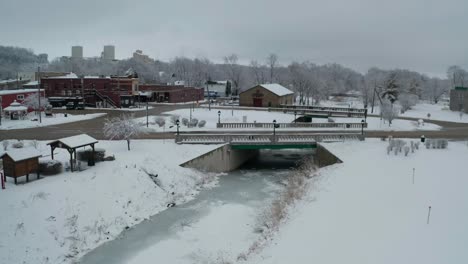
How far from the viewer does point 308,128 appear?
4556 cm

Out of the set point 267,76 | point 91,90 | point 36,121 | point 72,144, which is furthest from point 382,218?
point 267,76

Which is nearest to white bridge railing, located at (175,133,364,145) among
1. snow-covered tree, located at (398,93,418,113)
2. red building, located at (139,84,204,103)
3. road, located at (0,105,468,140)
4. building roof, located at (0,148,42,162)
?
road, located at (0,105,468,140)

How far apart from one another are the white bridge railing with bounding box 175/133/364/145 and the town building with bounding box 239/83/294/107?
34.4m

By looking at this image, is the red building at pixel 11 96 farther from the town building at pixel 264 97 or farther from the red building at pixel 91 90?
the town building at pixel 264 97

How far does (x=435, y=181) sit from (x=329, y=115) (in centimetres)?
3757

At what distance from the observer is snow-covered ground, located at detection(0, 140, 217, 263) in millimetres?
18953

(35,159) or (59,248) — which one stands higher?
(35,159)

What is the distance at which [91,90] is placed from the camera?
68000mm

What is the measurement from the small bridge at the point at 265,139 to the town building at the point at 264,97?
34456 millimetres

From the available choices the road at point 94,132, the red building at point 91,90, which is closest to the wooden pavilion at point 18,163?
the road at point 94,132

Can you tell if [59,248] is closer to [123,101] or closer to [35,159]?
[35,159]

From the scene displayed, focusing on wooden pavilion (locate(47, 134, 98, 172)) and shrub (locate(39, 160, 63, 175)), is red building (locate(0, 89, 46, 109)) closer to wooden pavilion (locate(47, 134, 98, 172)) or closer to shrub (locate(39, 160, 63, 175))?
wooden pavilion (locate(47, 134, 98, 172))

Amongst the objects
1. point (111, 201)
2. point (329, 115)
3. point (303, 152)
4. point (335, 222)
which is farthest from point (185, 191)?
point (329, 115)

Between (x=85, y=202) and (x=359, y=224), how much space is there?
1513 cm
